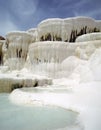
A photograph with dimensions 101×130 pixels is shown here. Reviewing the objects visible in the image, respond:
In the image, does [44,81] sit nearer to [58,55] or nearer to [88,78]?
[58,55]

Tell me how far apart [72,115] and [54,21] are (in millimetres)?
15602

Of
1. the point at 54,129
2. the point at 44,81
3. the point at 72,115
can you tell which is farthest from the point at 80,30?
the point at 54,129

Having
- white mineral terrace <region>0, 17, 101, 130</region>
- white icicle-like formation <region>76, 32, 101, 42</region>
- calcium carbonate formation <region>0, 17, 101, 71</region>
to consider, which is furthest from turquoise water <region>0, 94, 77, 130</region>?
white icicle-like formation <region>76, 32, 101, 42</region>

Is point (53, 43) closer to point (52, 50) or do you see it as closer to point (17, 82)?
point (52, 50)

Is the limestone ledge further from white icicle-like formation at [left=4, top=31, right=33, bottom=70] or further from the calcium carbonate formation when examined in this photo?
white icicle-like formation at [left=4, top=31, right=33, bottom=70]

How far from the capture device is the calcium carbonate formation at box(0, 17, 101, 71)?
16391mm

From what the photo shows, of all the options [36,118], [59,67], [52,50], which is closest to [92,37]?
[52,50]

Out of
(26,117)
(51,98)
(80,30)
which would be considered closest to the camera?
(26,117)

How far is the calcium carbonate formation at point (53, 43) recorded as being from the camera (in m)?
16.4

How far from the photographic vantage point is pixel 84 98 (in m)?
7.09

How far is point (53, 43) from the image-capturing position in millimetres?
16844

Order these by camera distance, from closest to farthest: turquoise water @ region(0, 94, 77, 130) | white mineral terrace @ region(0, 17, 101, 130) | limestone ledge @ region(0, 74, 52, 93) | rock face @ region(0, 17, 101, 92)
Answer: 1. turquoise water @ region(0, 94, 77, 130)
2. white mineral terrace @ region(0, 17, 101, 130)
3. limestone ledge @ region(0, 74, 52, 93)
4. rock face @ region(0, 17, 101, 92)

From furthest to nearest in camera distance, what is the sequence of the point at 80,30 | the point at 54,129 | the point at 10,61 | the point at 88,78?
the point at 10,61, the point at 80,30, the point at 88,78, the point at 54,129

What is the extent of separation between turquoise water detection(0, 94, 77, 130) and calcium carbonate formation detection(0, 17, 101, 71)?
30.5 ft
